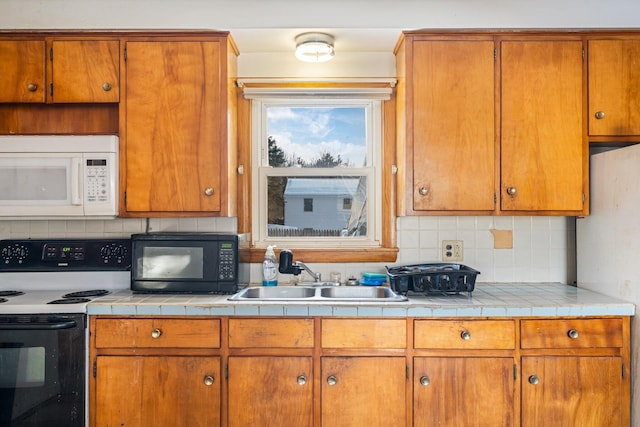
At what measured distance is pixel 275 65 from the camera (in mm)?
2496

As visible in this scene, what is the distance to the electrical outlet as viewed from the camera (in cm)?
249

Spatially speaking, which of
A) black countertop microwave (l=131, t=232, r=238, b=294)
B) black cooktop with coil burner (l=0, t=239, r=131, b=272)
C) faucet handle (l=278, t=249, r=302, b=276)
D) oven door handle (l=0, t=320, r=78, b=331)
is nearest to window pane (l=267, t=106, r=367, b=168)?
faucet handle (l=278, t=249, r=302, b=276)

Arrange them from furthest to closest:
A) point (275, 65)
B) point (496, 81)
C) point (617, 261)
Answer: point (275, 65) < point (496, 81) < point (617, 261)

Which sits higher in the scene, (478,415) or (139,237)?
(139,237)

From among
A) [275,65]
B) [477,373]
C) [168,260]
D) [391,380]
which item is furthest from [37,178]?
[477,373]

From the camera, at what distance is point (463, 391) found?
1888 millimetres

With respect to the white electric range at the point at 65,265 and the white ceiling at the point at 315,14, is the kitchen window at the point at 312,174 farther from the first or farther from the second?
the white electric range at the point at 65,265

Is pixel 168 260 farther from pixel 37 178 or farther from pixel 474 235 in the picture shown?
pixel 474 235

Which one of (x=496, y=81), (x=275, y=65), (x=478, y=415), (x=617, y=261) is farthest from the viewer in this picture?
(x=275, y=65)

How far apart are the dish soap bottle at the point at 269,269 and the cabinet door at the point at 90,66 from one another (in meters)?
1.13

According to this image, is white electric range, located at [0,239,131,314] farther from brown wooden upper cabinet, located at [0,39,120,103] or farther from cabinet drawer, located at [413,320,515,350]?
cabinet drawer, located at [413,320,515,350]

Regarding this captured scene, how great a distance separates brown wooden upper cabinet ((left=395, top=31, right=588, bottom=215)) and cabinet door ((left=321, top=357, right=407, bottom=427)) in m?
0.82

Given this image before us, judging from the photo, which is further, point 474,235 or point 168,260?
point 474,235

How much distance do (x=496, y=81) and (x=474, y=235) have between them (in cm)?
87
